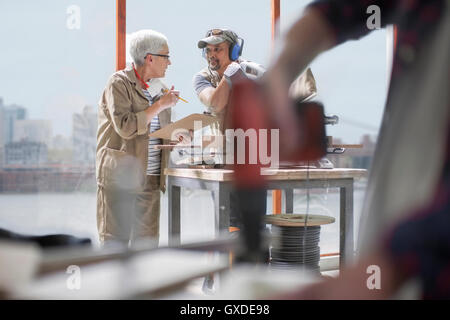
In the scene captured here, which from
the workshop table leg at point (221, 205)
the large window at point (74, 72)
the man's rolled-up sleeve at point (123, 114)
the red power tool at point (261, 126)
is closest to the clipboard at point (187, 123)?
the man's rolled-up sleeve at point (123, 114)

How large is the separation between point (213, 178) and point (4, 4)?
6.60 feet

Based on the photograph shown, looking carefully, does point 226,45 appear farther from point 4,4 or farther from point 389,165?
point 389,165

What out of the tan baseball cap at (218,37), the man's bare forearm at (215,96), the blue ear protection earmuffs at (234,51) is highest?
the tan baseball cap at (218,37)

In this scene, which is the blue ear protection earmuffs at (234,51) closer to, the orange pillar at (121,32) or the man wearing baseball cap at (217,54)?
the man wearing baseball cap at (217,54)

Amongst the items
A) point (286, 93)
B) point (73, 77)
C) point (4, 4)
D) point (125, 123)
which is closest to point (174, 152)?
point (125, 123)

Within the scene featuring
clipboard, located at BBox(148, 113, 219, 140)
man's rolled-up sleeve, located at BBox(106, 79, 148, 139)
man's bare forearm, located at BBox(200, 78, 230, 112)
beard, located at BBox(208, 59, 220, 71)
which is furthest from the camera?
beard, located at BBox(208, 59, 220, 71)

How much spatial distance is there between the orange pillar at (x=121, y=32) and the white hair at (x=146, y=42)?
655 mm

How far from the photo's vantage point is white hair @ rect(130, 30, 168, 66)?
7.57 ft

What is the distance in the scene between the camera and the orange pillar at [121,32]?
2.95 m

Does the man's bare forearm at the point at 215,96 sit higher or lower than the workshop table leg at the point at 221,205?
higher

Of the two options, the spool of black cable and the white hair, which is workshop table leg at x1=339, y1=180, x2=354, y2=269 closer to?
the spool of black cable

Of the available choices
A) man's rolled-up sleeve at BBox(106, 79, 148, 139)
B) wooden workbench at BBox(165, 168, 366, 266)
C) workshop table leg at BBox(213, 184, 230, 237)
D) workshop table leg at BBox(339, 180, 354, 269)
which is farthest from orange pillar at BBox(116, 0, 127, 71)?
workshop table leg at BBox(339, 180, 354, 269)

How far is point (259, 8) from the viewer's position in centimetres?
343

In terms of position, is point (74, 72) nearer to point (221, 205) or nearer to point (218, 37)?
point (218, 37)
